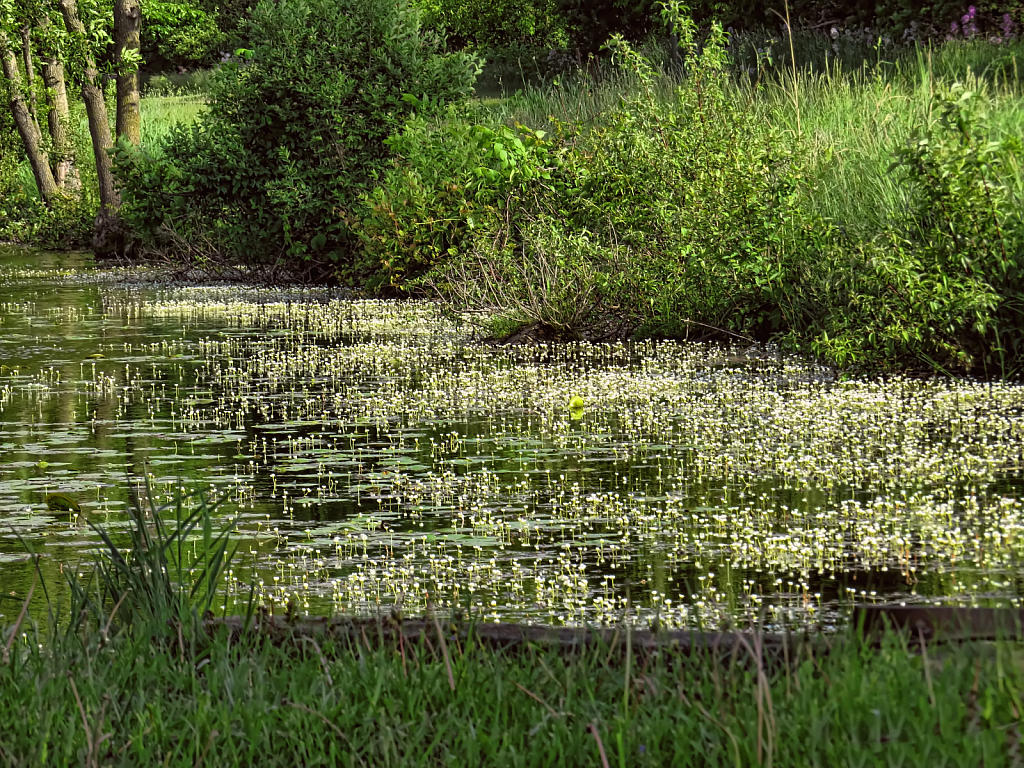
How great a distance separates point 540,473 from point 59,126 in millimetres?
31081

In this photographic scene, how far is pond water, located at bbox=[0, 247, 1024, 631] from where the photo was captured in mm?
6246

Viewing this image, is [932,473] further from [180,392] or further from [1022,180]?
[180,392]

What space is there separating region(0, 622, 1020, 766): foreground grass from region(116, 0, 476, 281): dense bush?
17.8 meters

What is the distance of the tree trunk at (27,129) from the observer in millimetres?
35062

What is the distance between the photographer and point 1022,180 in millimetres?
12492

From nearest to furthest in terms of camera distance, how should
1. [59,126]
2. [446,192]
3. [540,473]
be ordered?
[540,473] → [446,192] → [59,126]

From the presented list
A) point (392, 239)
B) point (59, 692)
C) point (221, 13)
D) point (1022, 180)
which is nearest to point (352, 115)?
point (392, 239)

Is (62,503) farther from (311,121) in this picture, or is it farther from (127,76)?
(127,76)

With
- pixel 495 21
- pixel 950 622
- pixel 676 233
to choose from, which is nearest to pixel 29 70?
pixel 676 233

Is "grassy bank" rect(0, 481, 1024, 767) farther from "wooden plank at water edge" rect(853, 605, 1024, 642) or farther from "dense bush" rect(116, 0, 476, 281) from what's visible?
"dense bush" rect(116, 0, 476, 281)

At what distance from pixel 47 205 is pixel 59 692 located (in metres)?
33.4

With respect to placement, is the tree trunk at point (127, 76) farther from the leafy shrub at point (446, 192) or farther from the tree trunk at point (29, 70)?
the leafy shrub at point (446, 192)

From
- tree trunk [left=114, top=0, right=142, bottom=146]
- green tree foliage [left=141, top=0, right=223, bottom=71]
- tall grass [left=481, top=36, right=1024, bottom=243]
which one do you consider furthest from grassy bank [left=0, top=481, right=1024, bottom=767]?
green tree foliage [left=141, top=0, right=223, bottom=71]

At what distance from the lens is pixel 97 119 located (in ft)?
104
